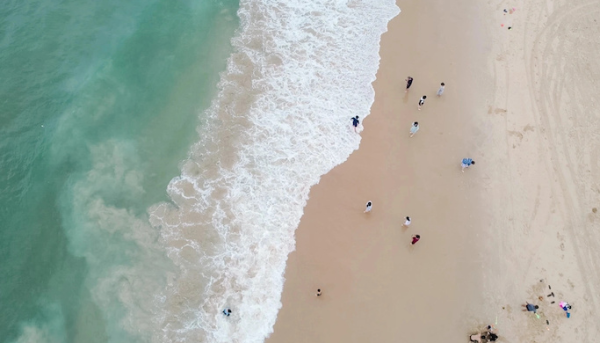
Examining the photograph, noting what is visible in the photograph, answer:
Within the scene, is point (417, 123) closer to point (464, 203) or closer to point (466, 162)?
point (466, 162)

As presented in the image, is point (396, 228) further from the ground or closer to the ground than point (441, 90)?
closer to the ground

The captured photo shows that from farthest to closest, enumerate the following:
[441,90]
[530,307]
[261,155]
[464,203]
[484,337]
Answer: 1. [441,90]
2. [261,155]
3. [464,203]
4. [530,307]
5. [484,337]

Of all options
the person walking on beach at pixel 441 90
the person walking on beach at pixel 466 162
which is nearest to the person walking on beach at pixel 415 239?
the person walking on beach at pixel 466 162

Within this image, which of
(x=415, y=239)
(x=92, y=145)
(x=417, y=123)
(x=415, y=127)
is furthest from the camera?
(x=92, y=145)

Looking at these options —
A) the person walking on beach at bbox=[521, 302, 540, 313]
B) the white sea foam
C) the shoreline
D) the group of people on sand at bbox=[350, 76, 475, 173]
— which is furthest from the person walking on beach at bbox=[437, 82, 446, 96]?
the person walking on beach at bbox=[521, 302, 540, 313]

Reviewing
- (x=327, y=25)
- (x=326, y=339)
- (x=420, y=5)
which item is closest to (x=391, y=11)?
(x=420, y=5)

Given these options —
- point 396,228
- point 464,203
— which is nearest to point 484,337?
point 396,228

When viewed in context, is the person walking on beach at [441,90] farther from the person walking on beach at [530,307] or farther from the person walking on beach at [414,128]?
the person walking on beach at [530,307]

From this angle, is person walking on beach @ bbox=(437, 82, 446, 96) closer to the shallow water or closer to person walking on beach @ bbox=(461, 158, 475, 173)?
the shallow water

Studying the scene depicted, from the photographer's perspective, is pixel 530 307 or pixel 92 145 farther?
pixel 92 145

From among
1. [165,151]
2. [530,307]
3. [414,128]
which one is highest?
[414,128]
